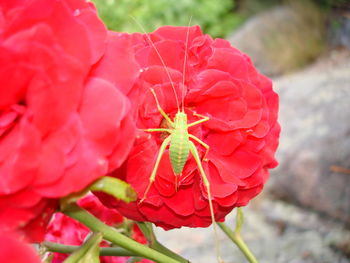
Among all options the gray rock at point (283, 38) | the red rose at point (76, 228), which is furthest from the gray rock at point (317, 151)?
the red rose at point (76, 228)

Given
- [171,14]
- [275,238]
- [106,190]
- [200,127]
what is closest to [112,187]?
[106,190]

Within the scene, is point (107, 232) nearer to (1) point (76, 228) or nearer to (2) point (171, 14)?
(1) point (76, 228)

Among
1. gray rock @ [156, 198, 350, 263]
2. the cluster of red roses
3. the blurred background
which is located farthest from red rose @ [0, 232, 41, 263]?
gray rock @ [156, 198, 350, 263]

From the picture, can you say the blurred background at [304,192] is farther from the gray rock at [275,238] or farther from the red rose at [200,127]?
the red rose at [200,127]

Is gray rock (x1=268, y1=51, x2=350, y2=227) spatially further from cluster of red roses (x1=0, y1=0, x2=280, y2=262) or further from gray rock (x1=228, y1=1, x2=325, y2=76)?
cluster of red roses (x1=0, y1=0, x2=280, y2=262)

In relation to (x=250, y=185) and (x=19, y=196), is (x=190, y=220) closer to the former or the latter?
(x=250, y=185)

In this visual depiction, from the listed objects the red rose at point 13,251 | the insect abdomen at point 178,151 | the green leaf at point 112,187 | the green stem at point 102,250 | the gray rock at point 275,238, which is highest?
the red rose at point 13,251
